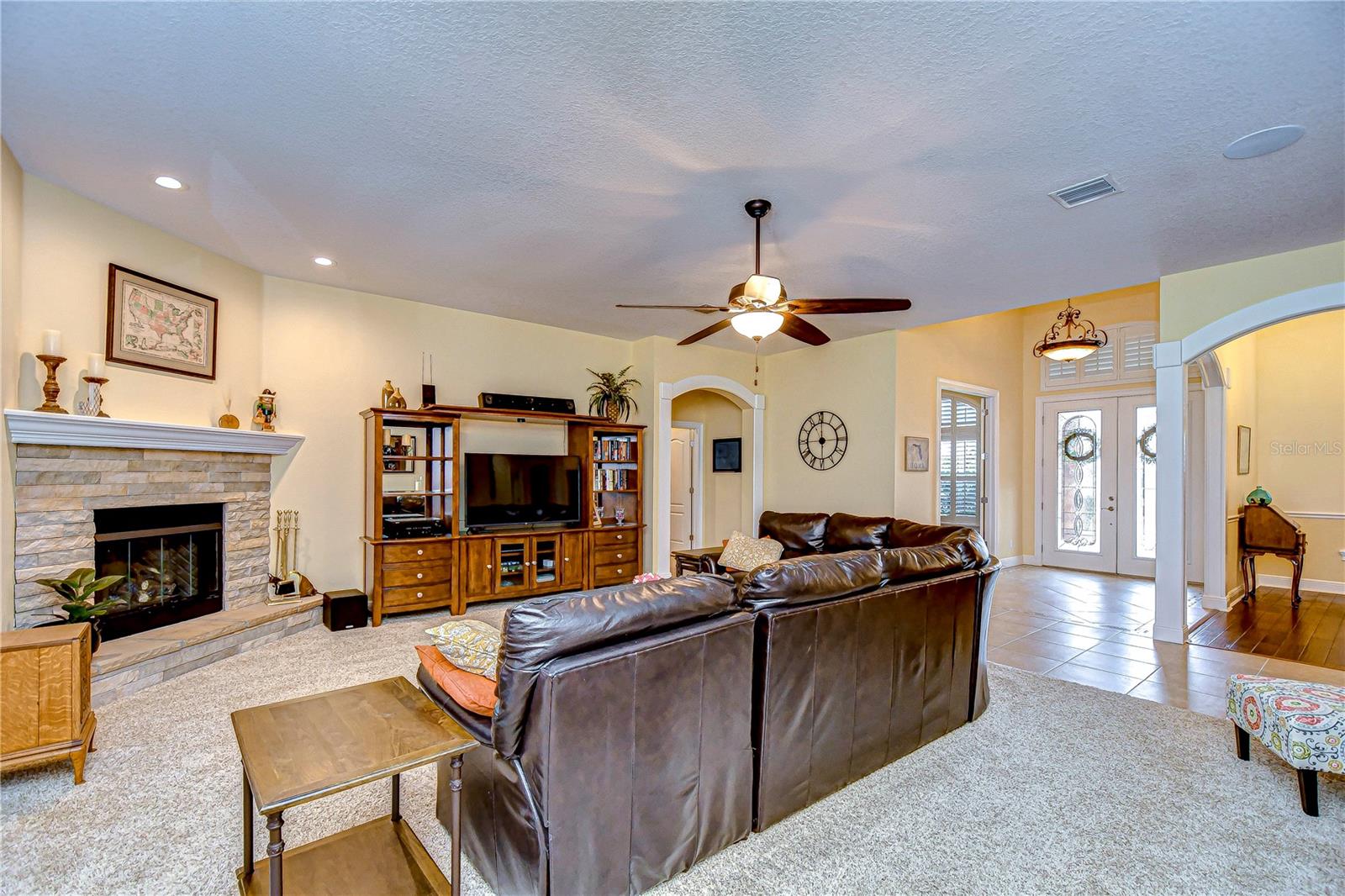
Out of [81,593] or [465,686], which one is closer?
[465,686]

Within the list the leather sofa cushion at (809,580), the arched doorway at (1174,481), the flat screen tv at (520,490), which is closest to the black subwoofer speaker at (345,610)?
the flat screen tv at (520,490)

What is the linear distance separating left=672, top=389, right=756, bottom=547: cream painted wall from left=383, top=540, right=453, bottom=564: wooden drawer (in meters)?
3.91

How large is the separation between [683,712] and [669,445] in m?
4.98

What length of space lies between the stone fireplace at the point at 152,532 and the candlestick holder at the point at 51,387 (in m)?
0.15

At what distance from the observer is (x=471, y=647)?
2025mm

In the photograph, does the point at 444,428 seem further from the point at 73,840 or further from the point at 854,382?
the point at 854,382

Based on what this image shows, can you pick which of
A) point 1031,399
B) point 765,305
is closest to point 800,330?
point 765,305

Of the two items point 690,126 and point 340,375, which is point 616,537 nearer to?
point 340,375

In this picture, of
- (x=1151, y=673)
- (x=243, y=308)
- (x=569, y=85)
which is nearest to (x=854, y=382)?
(x=1151, y=673)

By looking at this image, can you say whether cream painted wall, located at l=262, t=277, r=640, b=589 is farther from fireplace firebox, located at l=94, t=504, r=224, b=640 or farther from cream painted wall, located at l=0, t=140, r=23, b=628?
cream painted wall, located at l=0, t=140, r=23, b=628

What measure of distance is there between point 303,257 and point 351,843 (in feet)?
13.1

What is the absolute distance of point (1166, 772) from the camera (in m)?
2.63

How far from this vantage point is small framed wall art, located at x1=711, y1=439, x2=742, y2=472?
792 centimetres

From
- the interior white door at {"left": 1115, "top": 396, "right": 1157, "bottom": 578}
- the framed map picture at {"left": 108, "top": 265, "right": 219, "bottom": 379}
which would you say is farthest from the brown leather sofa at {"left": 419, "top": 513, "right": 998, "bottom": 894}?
the interior white door at {"left": 1115, "top": 396, "right": 1157, "bottom": 578}
